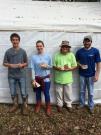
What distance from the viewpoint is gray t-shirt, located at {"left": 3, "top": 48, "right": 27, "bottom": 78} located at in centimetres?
785

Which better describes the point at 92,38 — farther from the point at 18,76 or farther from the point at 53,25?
the point at 18,76

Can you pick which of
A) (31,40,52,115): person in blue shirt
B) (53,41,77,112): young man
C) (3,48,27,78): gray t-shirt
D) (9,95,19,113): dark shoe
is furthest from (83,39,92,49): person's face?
(9,95,19,113): dark shoe

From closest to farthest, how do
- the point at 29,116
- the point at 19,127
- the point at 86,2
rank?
the point at 19,127, the point at 29,116, the point at 86,2

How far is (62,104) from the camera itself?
8.34 meters

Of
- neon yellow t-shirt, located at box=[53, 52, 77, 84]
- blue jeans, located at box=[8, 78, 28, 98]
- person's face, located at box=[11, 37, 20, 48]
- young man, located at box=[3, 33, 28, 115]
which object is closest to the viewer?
person's face, located at box=[11, 37, 20, 48]

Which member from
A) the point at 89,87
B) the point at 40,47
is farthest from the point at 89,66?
the point at 40,47

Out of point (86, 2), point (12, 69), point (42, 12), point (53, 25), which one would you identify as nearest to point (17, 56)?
point (12, 69)

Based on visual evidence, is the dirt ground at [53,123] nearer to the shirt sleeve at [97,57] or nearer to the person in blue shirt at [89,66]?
the person in blue shirt at [89,66]

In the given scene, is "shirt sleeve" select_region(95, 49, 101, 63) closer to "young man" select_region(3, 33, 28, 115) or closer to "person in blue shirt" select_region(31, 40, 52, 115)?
"person in blue shirt" select_region(31, 40, 52, 115)

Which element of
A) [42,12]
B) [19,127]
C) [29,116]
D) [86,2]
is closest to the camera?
[19,127]

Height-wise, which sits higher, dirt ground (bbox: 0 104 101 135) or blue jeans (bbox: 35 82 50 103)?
blue jeans (bbox: 35 82 50 103)

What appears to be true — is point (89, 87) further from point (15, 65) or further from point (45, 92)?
point (15, 65)

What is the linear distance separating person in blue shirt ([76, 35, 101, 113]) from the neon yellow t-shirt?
193 mm

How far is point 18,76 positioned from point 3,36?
972 millimetres
